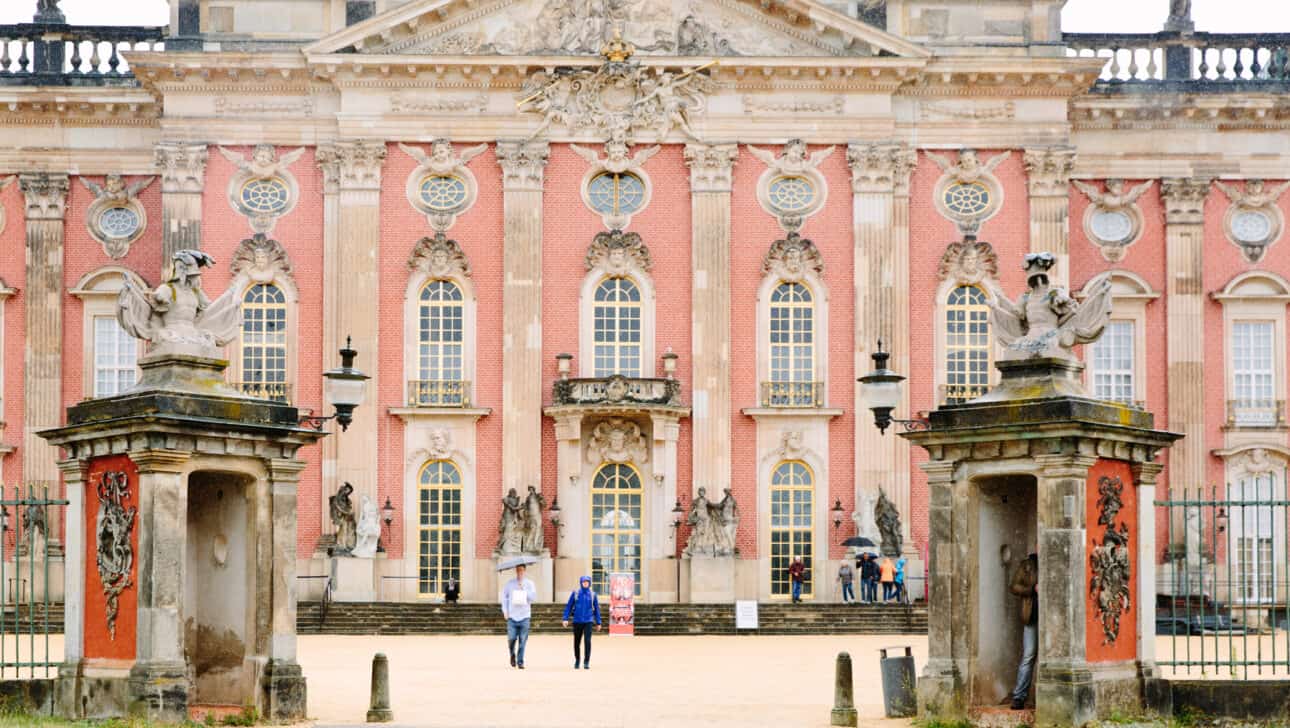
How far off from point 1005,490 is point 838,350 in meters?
24.4

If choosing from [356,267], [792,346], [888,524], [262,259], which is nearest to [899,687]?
[888,524]

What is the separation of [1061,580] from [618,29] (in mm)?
27816

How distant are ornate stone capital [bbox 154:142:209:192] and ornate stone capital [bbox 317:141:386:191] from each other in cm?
256

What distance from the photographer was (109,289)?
47.5 meters

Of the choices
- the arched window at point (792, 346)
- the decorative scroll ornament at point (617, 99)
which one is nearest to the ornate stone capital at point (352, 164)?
the decorative scroll ornament at point (617, 99)

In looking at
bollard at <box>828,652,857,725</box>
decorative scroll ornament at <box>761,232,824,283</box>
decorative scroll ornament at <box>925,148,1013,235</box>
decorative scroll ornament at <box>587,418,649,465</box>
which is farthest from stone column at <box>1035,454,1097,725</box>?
decorative scroll ornament at <box>925,148,1013,235</box>

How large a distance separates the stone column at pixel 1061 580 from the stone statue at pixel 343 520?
2626cm

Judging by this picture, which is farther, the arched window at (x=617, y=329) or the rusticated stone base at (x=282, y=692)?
the arched window at (x=617, y=329)

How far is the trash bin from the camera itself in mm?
22422

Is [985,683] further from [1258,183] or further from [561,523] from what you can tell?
[1258,183]

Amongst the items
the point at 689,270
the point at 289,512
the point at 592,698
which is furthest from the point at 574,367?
the point at 289,512

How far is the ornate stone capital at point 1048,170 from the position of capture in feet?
152

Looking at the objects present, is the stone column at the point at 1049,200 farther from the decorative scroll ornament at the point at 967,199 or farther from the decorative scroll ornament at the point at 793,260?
the decorative scroll ornament at the point at 793,260

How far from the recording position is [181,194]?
45.9 metres
